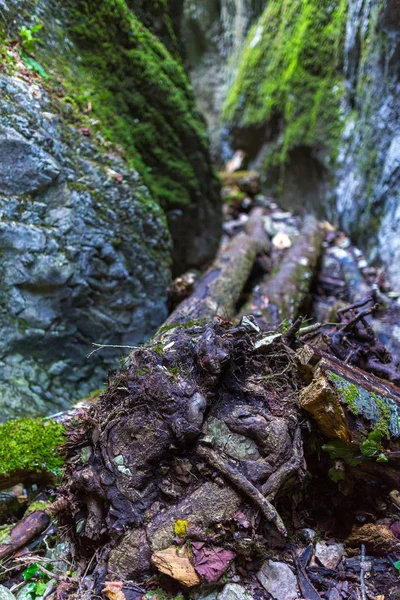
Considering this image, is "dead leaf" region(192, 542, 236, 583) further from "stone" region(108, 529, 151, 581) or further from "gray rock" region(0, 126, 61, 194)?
"gray rock" region(0, 126, 61, 194)

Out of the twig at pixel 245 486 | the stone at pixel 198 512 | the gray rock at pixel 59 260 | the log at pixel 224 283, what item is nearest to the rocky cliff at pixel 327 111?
the log at pixel 224 283

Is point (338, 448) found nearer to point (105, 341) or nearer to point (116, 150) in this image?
point (105, 341)

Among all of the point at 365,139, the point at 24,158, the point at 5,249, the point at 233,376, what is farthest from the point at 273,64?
the point at 233,376

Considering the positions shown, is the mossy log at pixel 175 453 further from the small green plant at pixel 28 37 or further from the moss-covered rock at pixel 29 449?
the small green plant at pixel 28 37

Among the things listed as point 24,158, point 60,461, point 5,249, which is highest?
point 24,158

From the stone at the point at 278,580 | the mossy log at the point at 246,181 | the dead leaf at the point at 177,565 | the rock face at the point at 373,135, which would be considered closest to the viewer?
the dead leaf at the point at 177,565

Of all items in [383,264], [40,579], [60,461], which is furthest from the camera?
[383,264]
